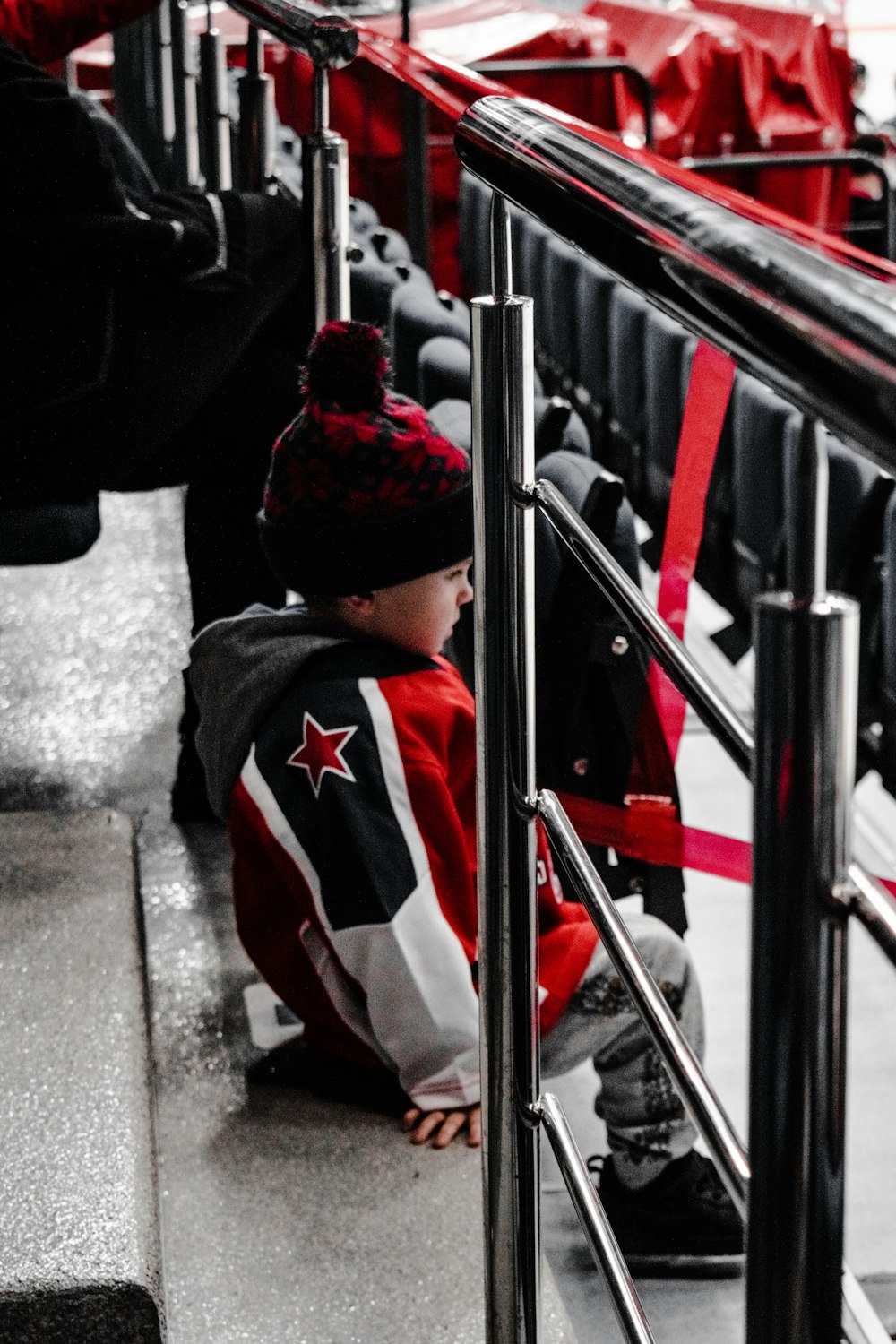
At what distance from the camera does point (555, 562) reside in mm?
1767

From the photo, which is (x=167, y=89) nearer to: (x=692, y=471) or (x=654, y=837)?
(x=654, y=837)

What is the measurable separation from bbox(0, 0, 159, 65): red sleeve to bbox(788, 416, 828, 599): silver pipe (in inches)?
77.7

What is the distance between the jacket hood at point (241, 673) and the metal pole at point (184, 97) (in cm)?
206

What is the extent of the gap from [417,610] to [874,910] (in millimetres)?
1160

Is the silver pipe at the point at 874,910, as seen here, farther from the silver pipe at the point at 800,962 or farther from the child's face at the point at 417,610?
the child's face at the point at 417,610

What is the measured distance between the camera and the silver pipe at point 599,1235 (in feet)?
2.68

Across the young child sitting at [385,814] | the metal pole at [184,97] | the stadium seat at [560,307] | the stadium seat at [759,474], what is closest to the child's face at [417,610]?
the young child sitting at [385,814]

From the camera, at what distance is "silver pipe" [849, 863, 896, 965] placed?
48 centimetres

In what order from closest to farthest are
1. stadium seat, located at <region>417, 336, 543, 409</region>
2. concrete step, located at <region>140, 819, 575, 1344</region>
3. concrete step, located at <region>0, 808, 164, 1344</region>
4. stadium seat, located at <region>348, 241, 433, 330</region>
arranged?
concrete step, located at <region>0, 808, 164, 1344</region>, concrete step, located at <region>140, 819, 575, 1344</region>, stadium seat, located at <region>417, 336, 543, 409</region>, stadium seat, located at <region>348, 241, 433, 330</region>

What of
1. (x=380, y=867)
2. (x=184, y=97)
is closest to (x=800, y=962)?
(x=380, y=867)

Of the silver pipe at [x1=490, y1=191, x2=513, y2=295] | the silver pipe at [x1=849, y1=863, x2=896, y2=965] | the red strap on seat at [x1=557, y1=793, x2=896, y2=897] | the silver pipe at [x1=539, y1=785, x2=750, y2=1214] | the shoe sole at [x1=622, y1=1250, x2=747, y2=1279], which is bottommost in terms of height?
the shoe sole at [x1=622, y1=1250, x2=747, y2=1279]

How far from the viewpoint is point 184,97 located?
12.2 feet

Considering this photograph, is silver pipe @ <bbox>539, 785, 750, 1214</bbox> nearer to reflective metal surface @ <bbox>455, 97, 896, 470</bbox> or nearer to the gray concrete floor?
reflective metal surface @ <bbox>455, 97, 896, 470</bbox>

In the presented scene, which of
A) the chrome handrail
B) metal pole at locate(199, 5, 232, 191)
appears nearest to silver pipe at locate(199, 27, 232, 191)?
metal pole at locate(199, 5, 232, 191)
